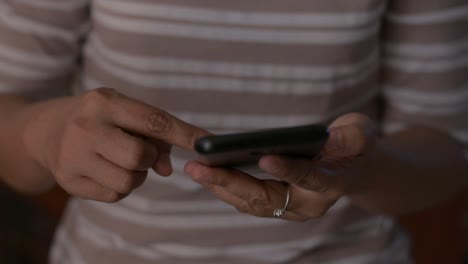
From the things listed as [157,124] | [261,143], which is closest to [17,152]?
[157,124]

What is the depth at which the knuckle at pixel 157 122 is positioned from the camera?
0.50 m

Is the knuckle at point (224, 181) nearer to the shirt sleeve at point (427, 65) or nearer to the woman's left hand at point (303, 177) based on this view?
the woman's left hand at point (303, 177)

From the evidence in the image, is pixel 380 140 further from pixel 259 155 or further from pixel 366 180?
pixel 259 155

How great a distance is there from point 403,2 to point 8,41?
1.47 feet

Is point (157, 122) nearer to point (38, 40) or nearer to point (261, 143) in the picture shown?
point (261, 143)

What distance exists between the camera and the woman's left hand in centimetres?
47

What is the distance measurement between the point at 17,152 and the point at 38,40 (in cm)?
13

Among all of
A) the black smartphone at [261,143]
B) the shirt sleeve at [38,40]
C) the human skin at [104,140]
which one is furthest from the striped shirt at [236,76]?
the black smartphone at [261,143]

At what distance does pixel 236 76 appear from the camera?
2.27 ft

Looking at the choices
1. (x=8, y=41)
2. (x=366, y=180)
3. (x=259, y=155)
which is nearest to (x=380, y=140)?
(x=366, y=180)

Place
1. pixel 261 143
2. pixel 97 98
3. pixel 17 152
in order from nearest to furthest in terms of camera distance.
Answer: pixel 261 143 < pixel 97 98 < pixel 17 152

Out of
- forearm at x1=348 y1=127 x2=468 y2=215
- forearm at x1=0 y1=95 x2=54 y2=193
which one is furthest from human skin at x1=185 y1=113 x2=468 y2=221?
forearm at x1=0 y1=95 x2=54 y2=193

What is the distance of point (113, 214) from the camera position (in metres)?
0.75

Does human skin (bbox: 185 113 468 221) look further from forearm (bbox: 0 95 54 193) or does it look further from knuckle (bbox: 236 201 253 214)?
forearm (bbox: 0 95 54 193)
